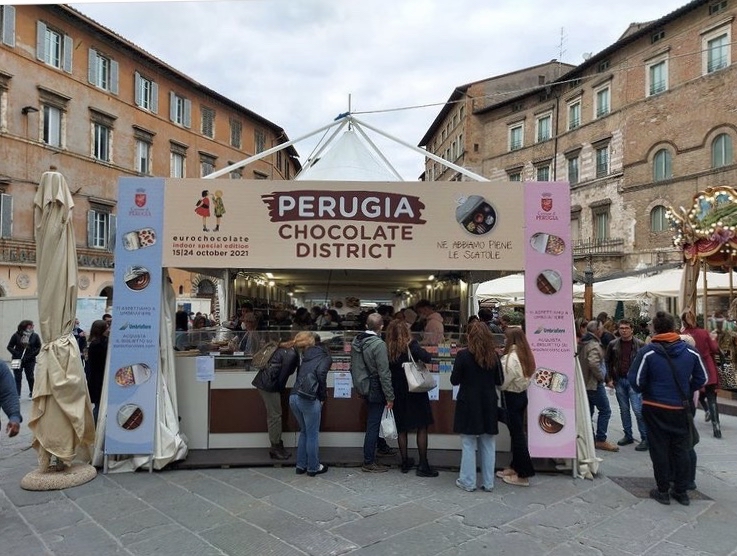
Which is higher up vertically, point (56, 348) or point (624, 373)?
point (56, 348)

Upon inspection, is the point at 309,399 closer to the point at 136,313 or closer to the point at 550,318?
the point at 136,313

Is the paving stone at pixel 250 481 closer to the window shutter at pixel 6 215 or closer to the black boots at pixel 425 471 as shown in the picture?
the black boots at pixel 425 471

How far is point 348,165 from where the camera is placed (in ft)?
22.2

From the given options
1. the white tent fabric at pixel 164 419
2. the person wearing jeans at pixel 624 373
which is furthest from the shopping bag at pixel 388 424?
the person wearing jeans at pixel 624 373

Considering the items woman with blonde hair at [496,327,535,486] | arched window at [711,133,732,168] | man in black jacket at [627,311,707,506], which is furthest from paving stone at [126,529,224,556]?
arched window at [711,133,732,168]

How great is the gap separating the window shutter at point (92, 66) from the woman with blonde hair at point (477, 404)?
79.5 feet

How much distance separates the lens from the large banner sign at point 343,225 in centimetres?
529

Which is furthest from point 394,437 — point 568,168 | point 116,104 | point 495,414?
point 568,168

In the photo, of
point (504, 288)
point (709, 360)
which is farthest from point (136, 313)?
point (504, 288)

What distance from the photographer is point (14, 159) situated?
1981 cm

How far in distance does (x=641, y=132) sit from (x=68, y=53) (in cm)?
2707

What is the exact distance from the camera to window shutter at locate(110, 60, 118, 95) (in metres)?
24.4

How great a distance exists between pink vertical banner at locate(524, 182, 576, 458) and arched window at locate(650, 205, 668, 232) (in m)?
24.2

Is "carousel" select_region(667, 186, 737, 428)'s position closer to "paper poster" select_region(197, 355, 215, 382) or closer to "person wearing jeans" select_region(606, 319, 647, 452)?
"person wearing jeans" select_region(606, 319, 647, 452)
